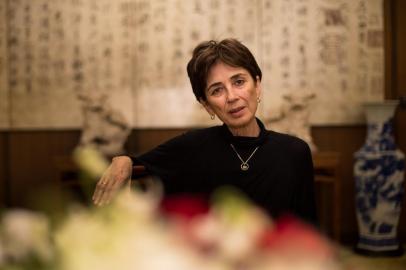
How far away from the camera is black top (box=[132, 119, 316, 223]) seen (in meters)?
1.64

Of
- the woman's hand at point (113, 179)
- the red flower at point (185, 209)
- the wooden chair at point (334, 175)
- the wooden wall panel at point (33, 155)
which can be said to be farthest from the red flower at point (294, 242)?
the wooden wall panel at point (33, 155)

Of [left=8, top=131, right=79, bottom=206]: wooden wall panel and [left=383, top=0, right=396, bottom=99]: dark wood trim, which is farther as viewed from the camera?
[left=8, top=131, right=79, bottom=206]: wooden wall panel

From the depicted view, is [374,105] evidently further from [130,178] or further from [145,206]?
[145,206]

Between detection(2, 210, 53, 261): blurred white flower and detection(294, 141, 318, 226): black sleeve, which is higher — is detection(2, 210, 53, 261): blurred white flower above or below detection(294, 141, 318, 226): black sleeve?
above

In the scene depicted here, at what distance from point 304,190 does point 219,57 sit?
51 centimetres

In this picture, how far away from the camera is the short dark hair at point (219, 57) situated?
1.58 m

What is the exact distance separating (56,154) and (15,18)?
118cm

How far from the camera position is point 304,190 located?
5.41 ft

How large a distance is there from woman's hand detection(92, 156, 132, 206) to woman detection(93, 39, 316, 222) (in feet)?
0.27

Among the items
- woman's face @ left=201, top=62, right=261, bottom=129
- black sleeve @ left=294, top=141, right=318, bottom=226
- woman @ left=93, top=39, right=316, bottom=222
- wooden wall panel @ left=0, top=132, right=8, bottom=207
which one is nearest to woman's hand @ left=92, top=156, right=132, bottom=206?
woman @ left=93, top=39, right=316, bottom=222

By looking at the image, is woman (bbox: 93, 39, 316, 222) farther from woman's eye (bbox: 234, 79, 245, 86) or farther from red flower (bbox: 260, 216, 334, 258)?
red flower (bbox: 260, 216, 334, 258)

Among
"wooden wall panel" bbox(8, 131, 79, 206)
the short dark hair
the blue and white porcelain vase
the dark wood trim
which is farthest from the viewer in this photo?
"wooden wall panel" bbox(8, 131, 79, 206)

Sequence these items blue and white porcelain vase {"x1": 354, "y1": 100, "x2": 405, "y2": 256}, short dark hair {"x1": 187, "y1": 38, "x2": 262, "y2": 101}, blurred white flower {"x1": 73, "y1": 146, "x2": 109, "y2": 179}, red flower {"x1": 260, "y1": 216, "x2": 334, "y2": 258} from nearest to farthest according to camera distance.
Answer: red flower {"x1": 260, "y1": 216, "x2": 334, "y2": 258} < blurred white flower {"x1": 73, "y1": 146, "x2": 109, "y2": 179} < short dark hair {"x1": 187, "y1": 38, "x2": 262, "y2": 101} < blue and white porcelain vase {"x1": 354, "y1": 100, "x2": 405, "y2": 256}

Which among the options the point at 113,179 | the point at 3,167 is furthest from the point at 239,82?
the point at 3,167
